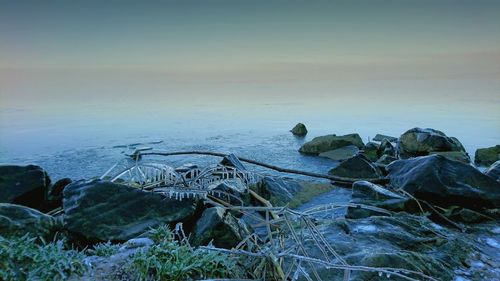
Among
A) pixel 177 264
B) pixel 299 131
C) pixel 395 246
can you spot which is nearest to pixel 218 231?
pixel 177 264

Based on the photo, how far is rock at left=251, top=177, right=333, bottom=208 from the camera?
7879mm

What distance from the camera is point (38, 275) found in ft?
10.2

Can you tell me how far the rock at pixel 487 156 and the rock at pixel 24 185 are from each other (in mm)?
10949

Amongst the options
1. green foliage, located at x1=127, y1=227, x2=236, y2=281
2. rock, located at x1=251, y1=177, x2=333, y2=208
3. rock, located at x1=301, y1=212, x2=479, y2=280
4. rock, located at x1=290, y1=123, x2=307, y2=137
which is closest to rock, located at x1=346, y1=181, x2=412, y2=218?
rock, located at x1=301, y1=212, x2=479, y2=280

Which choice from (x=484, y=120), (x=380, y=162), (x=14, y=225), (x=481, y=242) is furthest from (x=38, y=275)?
(x=484, y=120)

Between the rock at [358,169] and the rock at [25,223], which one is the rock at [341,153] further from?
the rock at [25,223]

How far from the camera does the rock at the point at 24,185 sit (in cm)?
691

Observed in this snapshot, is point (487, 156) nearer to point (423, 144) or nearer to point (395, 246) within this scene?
point (423, 144)

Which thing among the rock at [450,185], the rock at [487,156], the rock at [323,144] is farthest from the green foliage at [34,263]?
the rock at [487,156]

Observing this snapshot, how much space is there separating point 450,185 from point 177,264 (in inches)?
205

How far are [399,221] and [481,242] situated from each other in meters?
1.15

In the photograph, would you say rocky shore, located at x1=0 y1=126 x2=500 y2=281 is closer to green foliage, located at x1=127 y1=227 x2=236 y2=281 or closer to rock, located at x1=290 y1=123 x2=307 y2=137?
green foliage, located at x1=127 y1=227 x2=236 y2=281

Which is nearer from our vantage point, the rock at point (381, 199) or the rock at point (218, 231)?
the rock at point (218, 231)

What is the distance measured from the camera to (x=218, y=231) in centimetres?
483
